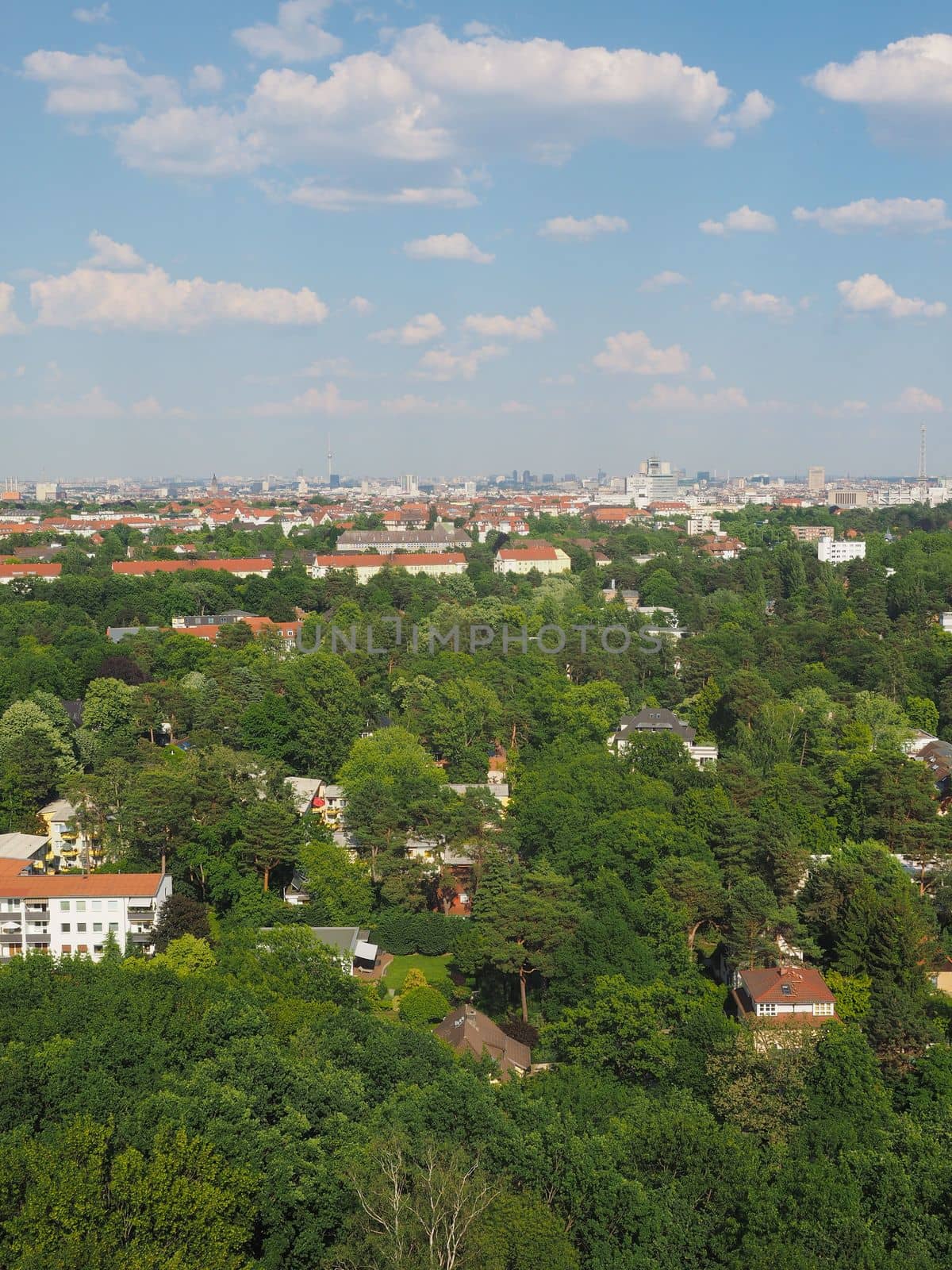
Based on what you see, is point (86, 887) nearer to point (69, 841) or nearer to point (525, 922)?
point (69, 841)

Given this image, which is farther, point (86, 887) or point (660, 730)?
point (660, 730)

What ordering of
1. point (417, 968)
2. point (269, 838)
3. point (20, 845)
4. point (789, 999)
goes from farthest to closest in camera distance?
point (20, 845) < point (269, 838) < point (417, 968) < point (789, 999)

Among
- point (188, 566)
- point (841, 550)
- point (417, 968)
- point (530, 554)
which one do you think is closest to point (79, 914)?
point (417, 968)

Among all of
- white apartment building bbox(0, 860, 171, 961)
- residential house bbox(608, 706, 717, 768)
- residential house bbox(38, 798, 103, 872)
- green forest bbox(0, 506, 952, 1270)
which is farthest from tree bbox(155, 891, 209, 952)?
residential house bbox(608, 706, 717, 768)

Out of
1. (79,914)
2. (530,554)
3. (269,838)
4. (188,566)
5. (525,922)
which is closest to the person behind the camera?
(525,922)

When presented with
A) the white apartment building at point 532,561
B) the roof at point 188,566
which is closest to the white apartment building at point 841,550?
the white apartment building at point 532,561
